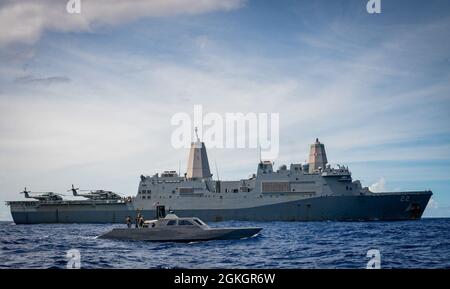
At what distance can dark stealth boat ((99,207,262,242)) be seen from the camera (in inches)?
1041

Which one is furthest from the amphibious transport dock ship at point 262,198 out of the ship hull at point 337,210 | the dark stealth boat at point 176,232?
the dark stealth boat at point 176,232

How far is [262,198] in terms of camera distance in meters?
61.8

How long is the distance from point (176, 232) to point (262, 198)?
3619 cm

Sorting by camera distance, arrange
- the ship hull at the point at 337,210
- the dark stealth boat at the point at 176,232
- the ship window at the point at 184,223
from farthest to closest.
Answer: the ship hull at the point at 337,210, the ship window at the point at 184,223, the dark stealth boat at the point at 176,232

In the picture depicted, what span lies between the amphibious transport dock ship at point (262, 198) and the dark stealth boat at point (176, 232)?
107ft

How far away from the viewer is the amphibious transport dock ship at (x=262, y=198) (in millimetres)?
59062

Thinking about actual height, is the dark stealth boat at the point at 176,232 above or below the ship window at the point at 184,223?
below

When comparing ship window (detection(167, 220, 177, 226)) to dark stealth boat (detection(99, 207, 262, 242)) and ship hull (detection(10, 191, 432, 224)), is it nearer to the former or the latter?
dark stealth boat (detection(99, 207, 262, 242))

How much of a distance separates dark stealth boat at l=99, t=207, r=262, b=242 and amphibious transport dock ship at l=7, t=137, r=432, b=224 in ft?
107

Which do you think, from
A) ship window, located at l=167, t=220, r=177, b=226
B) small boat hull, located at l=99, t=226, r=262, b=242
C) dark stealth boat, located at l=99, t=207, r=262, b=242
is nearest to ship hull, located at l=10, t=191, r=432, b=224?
dark stealth boat, located at l=99, t=207, r=262, b=242

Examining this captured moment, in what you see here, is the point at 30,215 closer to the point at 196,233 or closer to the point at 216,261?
the point at 196,233

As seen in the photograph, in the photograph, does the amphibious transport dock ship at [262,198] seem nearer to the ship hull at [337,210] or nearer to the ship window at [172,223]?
the ship hull at [337,210]
